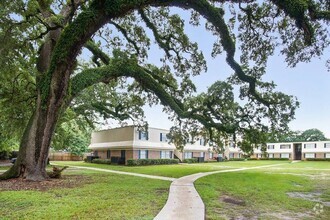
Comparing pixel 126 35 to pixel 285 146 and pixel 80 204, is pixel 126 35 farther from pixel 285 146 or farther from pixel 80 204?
pixel 285 146

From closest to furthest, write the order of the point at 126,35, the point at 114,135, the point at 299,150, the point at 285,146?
the point at 126,35
the point at 114,135
the point at 299,150
the point at 285,146

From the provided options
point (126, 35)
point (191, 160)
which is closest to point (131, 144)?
point (191, 160)

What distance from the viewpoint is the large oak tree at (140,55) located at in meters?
11.7

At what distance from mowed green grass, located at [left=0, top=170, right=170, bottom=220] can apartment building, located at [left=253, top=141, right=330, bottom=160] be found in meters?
50.5

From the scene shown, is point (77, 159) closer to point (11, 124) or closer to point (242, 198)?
point (11, 124)

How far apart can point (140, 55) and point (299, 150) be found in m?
56.0

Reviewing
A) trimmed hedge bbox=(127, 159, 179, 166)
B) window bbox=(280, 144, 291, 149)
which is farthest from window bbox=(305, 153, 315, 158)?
trimmed hedge bbox=(127, 159, 179, 166)

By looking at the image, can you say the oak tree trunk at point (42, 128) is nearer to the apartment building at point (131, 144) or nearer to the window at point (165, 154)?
the apartment building at point (131, 144)

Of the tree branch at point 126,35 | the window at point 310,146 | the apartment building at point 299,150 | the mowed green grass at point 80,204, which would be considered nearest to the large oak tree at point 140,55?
the tree branch at point 126,35

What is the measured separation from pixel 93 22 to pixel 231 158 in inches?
1799

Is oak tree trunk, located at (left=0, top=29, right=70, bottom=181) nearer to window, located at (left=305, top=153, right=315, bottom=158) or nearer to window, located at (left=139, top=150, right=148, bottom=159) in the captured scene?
window, located at (left=139, top=150, right=148, bottom=159)

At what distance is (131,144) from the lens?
3100 centimetres

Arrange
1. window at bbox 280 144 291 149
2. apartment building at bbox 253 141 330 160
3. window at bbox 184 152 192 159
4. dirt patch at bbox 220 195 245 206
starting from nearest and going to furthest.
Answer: dirt patch at bbox 220 195 245 206
window at bbox 184 152 192 159
apartment building at bbox 253 141 330 160
window at bbox 280 144 291 149

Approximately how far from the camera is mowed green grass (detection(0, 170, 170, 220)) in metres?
6.68
